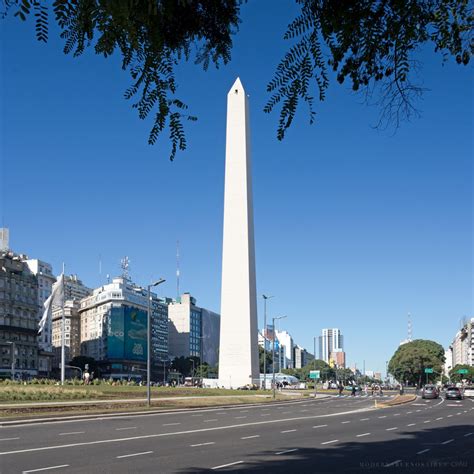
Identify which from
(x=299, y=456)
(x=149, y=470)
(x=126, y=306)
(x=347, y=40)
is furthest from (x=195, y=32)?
(x=126, y=306)

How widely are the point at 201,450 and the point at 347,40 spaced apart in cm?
1455

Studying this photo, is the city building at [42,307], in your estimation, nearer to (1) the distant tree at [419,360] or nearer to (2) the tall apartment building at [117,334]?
(2) the tall apartment building at [117,334]

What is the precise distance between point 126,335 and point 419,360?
262 feet

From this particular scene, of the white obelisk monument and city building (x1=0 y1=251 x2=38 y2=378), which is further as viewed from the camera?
city building (x1=0 y1=251 x2=38 y2=378)

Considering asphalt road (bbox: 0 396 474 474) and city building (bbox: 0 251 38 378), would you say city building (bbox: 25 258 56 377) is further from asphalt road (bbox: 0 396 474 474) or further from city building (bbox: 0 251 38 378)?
asphalt road (bbox: 0 396 474 474)

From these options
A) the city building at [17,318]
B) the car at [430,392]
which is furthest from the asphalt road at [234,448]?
the city building at [17,318]

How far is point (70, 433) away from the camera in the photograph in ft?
77.1

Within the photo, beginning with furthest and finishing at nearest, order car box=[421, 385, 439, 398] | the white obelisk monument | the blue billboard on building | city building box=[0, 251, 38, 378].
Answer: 1. the blue billboard on building
2. city building box=[0, 251, 38, 378]
3. the white obelisk monument
4. car box=[421, 385, 439, 398]

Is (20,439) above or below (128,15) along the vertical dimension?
below

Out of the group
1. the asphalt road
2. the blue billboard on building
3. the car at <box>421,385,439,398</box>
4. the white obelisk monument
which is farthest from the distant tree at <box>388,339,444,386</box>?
the asphalt road

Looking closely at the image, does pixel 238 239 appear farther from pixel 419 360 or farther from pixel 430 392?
pixel 419 360

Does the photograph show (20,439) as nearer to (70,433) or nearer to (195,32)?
(70,433)

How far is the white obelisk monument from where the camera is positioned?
2886 inches

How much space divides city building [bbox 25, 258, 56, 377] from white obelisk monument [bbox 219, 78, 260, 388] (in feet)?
253
